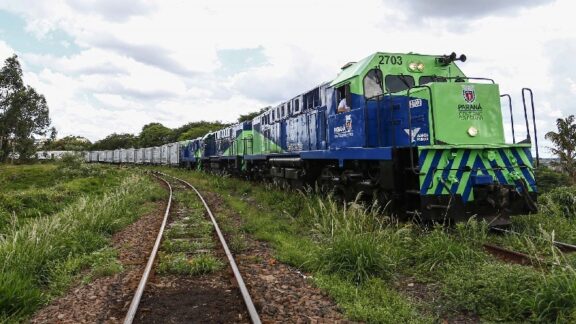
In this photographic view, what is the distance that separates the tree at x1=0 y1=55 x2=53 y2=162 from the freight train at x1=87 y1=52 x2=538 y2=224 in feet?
127

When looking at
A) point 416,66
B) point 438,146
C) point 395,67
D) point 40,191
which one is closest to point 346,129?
point 395,67

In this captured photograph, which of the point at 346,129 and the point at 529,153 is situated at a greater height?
the point at 346,129

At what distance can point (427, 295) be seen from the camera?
15.9 feet

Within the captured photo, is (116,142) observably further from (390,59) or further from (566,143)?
(390,59)

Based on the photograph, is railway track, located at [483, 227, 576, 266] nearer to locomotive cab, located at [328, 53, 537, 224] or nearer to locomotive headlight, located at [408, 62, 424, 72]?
locomotive cab, located at [328, 53, 537, 224]

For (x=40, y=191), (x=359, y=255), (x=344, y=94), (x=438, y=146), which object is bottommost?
(x=359, y=255)

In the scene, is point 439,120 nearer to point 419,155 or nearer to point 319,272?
point 419,155

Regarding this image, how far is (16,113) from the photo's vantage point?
42.3 meters

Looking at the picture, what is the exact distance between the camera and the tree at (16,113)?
4134 cm

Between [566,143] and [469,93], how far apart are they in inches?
745

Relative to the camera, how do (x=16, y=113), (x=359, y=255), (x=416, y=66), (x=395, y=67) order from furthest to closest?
(x=16, y=113) < (x=416, y=66) < (x=395, y=67) < (x=359, y=255)

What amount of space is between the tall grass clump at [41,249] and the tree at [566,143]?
72.3 feet

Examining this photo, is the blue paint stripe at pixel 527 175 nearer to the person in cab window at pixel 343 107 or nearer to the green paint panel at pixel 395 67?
the green paint panel at pixel 395 67

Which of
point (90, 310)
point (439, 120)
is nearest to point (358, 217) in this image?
point (439, 120)
